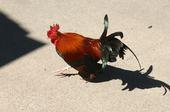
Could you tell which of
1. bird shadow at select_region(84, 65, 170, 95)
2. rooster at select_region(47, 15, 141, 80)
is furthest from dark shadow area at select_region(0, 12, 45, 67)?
bird shadow at select_region(84, 65, 170, 95)

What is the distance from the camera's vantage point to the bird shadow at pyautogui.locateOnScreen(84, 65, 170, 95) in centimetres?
614

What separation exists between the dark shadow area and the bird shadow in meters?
1.26

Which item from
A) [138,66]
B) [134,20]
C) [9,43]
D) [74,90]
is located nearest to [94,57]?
[74,90]

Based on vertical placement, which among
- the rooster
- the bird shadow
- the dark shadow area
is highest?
the dark shadow area

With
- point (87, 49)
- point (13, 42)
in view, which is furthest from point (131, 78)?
point (13, 42)

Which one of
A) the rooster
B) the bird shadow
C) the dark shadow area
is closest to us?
the rooster

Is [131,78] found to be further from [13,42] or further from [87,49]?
[13,42]

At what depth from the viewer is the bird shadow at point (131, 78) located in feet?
20.1

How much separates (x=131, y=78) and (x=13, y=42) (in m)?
2.05

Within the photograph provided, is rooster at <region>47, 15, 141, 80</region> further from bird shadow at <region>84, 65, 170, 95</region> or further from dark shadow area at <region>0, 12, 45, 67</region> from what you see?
dark shadow area at <region>0, 12, 45, 67</region>

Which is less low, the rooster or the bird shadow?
the rooster

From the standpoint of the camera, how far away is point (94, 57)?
5875mm

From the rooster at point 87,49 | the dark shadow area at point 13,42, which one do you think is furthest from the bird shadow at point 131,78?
the dark shadow area at point 13,42

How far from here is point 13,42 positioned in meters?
7.18
